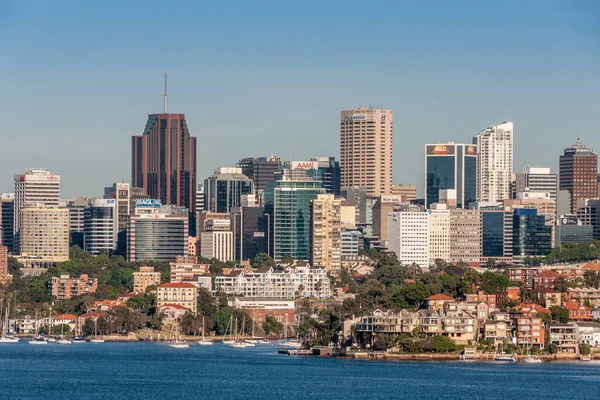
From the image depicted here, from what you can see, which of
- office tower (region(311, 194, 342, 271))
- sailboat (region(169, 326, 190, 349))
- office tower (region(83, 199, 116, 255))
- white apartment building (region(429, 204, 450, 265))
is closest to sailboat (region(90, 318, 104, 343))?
sailboat (region(169, 326, 190, 349))

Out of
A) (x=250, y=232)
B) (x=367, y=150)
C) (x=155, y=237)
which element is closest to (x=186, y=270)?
(x=155, y=237)

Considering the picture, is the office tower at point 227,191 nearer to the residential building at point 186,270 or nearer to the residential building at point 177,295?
the residential building at point 186,270

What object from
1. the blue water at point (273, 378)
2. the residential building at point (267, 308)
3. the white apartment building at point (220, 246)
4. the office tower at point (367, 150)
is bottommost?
the blue water at point (273, 378)

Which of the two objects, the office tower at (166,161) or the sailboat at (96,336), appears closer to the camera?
the sailboat at (96,336)

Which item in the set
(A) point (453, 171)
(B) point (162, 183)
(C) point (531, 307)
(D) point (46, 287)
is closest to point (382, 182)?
(A) point (453, 171)

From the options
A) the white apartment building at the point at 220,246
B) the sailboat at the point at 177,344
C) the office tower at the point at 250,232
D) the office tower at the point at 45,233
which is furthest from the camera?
the white apartment building at the point at 220,246

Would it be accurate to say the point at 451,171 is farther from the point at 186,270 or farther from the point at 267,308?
the point at 267,308

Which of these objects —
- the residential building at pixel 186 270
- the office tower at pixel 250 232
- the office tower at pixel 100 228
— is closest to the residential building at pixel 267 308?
the residential building at pixel 186 270
